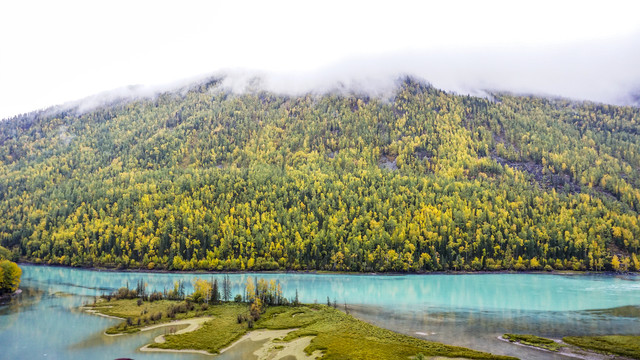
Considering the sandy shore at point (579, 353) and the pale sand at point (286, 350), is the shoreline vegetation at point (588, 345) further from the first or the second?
the pale sand at point (286, 350)

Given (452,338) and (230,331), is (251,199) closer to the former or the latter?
(230,331)

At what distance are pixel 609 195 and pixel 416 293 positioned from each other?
460 ft

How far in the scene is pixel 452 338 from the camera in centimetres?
5344

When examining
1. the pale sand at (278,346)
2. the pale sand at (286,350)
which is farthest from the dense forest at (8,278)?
the pale sand at (286,350)

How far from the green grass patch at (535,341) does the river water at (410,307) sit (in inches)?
85.1

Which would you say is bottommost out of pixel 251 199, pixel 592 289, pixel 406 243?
pixel 592 289

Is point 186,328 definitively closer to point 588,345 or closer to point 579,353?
point 579,353

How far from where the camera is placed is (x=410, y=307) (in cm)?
7456

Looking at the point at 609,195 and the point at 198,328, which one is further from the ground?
the point at 609,195

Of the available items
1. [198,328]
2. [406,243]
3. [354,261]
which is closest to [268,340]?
[198,328]

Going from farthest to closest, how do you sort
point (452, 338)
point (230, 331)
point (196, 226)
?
1. point (196, 226)
2. point (230, 331)
3. point (452, 338)

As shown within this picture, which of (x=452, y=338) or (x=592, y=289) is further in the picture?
(x=592, y=289)

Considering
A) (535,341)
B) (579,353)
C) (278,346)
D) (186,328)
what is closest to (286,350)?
(278,346)

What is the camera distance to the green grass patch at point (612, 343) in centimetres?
4769
